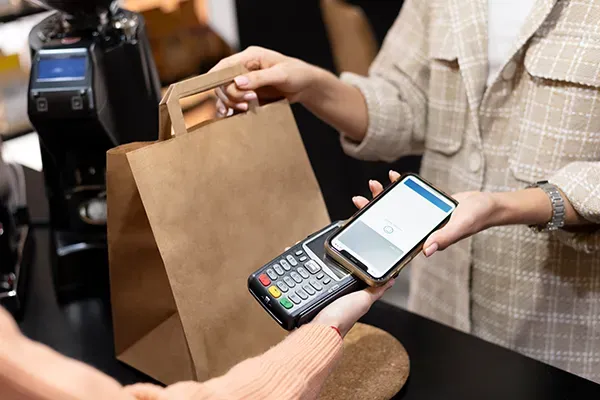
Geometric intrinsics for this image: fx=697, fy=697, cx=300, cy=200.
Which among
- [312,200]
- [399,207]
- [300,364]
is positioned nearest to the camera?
[300,364]

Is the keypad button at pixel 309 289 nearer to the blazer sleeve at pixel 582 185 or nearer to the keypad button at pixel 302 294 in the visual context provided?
the keypad button at pixel 302 294

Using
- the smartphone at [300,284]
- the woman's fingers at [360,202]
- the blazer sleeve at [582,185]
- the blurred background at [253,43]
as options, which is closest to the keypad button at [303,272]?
the smartphone at [300,284]

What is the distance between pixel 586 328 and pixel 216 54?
219 cm

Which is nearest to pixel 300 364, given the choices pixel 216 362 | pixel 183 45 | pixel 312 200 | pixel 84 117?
pixel 216 362

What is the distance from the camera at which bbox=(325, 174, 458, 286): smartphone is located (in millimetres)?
732

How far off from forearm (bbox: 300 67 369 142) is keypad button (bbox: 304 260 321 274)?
0.31 meters

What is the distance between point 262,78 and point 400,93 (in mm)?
279

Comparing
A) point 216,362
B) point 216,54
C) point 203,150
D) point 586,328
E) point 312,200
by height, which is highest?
point 203,150

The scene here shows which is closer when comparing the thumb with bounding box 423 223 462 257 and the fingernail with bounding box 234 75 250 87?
the thumb with bounding box 423 223 462 257

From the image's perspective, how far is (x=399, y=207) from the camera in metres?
0.77

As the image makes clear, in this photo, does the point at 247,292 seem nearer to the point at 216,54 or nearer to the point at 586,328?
the point at 586,328

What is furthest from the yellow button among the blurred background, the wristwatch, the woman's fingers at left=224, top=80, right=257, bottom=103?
the blurred background

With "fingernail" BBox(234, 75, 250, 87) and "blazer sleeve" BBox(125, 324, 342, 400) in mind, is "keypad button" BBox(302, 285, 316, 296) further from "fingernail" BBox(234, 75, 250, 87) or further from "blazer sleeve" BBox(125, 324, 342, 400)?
"fingernail" BBox(234, 75, 250, 87)

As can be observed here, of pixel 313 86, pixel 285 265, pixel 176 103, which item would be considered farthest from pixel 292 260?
pixel 313 86
